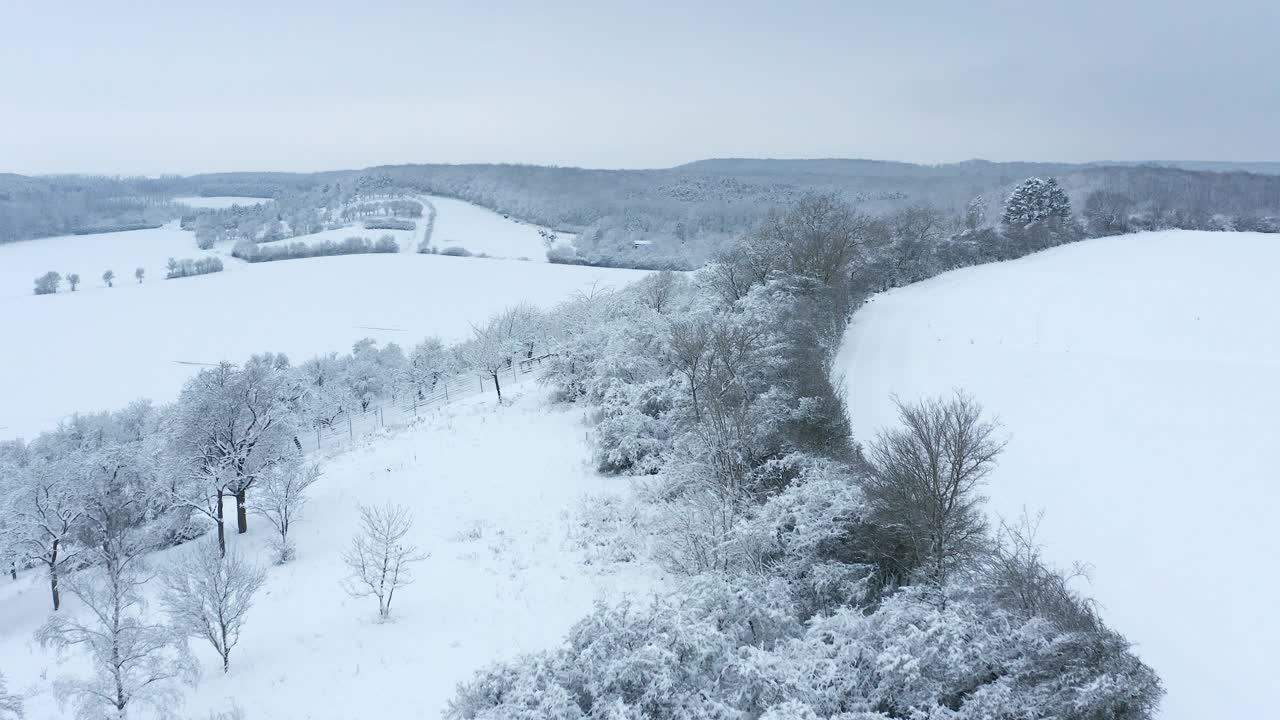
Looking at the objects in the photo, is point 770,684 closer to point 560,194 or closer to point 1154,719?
point 1154,719

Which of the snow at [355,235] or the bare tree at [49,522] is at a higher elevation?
the snow at [355,235]

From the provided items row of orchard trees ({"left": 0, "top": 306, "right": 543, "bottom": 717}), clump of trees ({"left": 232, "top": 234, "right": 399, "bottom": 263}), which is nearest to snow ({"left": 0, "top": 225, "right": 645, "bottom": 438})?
clump of trees ({"left": 232, "top": 234, "right": 399, "bottom": 263})

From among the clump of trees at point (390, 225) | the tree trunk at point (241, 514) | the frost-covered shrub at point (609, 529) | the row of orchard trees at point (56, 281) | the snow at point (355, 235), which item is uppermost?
the clump of trees at point (390, 225)

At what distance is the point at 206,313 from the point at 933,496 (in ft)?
267

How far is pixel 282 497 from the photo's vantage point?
2039 centimetres

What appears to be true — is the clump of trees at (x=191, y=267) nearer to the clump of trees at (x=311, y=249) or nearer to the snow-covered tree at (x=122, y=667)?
the clump of trees at (x=311, y=249)

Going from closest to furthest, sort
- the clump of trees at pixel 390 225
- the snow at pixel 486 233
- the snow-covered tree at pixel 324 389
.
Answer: the snow-covered tree at pixel 324 389 < the snow at pixel 486 233 < the clump of trees at pixel 390 225

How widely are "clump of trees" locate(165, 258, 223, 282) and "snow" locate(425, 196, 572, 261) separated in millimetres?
30988

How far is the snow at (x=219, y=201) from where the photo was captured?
14831 centimetres

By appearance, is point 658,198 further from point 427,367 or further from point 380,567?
point 380,567

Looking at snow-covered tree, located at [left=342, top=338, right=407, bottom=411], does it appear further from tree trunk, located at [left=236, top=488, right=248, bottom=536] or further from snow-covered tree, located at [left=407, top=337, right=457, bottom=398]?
tree trunk, located at [left=236, top=488, right=248, bottom=536]

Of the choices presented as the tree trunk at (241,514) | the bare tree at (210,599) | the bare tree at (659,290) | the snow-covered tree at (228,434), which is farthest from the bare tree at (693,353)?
the tree trunk at (241,514)

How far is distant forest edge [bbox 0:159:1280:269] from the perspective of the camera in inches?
3022

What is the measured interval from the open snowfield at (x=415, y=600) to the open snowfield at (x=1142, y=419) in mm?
10317
